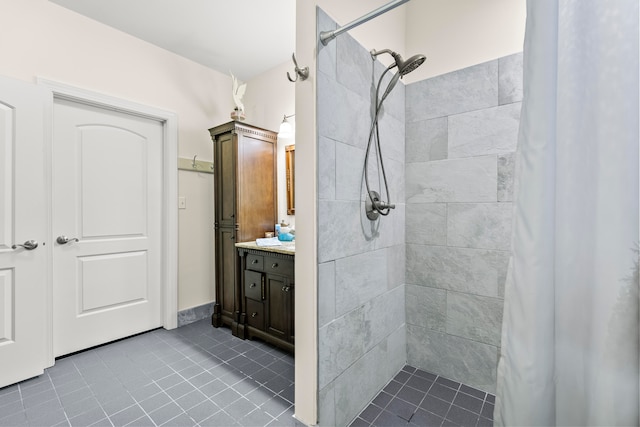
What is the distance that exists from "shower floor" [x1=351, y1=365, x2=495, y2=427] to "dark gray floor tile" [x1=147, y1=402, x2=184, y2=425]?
0.96 m

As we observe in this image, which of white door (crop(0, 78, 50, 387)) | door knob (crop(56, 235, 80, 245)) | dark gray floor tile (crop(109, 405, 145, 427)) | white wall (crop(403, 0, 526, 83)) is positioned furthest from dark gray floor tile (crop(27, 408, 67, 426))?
→ white wall (crop(403, 0, 526, 83))

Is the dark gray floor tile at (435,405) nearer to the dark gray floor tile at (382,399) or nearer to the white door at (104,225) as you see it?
the dark gray floor tile at (382,399)

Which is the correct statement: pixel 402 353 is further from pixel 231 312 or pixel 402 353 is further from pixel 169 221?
pixel 169 221

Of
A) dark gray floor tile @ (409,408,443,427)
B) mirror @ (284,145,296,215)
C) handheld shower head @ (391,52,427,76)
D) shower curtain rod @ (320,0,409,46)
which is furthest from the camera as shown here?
mirror @ (284,145,296,215)

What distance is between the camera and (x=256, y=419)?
1.50 metres

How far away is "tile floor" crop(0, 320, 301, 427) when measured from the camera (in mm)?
1521

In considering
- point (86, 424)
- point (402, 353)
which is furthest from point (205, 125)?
point (402, 353)

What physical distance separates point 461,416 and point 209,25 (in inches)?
125

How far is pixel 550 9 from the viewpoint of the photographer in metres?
0.68

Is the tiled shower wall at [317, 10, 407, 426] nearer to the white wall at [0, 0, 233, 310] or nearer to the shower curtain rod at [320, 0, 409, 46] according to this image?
the shower curtain rod at [320, 0, 409, 46]

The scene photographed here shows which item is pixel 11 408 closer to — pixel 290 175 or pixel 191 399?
pixel 191 399

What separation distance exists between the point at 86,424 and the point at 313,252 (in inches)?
58.8

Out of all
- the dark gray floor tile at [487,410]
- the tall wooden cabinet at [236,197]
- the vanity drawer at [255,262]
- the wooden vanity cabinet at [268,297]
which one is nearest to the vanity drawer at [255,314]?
the wooden vanity cabinet at [268,297]

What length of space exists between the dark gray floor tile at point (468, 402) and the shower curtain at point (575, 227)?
106 centimetres
